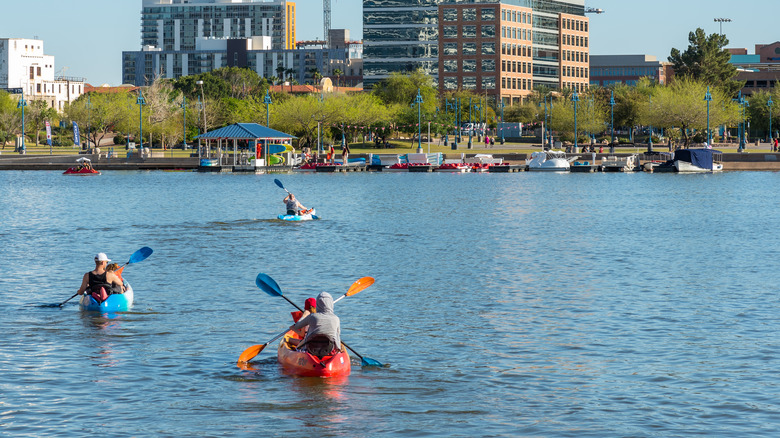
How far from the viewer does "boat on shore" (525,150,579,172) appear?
109m

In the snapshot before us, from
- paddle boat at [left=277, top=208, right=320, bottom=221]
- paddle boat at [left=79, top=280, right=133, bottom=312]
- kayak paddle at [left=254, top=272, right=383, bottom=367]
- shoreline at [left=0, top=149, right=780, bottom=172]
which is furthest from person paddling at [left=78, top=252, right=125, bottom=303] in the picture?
shoreline at [left=0, top=149, right=780, bottom=172]

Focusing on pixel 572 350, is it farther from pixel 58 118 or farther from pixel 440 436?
pixel 58 118

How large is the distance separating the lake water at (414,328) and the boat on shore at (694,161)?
2184 inches

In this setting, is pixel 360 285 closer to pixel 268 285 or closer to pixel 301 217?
pixel 268 285

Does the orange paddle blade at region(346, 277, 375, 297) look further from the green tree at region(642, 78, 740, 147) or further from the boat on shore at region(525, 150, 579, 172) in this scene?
the green tree at region(642, 78, 740, 147)

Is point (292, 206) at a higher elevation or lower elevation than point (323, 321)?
higher

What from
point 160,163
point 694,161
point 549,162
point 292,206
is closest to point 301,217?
point 292,206

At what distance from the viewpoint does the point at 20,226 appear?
1962 inches

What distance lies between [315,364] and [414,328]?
5.33 meters

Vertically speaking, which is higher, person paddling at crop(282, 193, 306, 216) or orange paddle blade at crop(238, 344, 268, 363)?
person paddling at crop(282, 193, 306, 216)

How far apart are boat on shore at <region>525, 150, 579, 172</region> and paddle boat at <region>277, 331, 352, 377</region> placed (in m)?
92.0

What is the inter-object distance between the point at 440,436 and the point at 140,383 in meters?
5.81

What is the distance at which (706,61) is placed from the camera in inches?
6649

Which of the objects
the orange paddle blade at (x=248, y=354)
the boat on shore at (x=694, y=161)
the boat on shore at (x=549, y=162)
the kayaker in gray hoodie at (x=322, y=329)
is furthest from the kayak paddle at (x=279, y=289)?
the boat on shore at (x=694, y=161)
